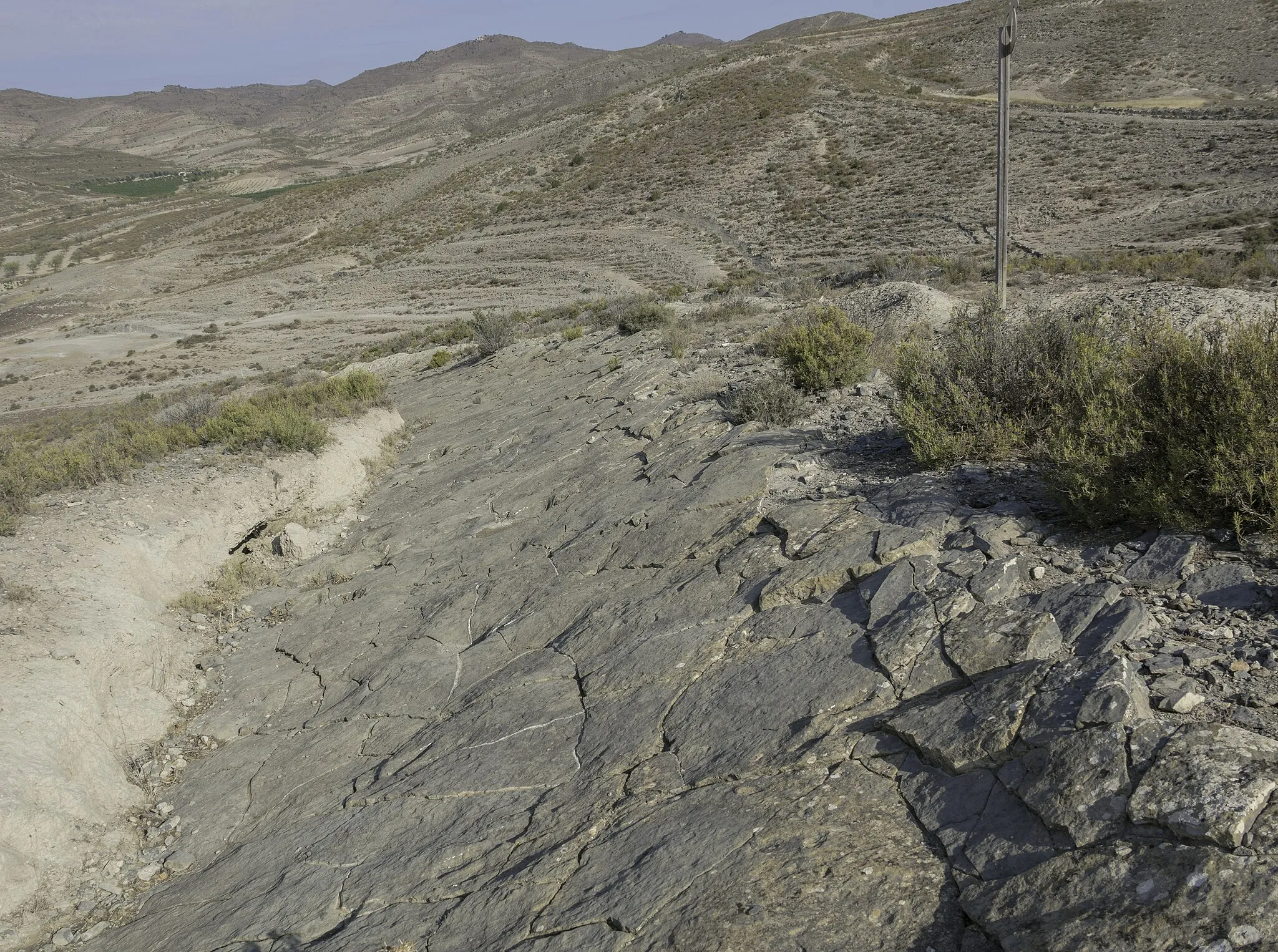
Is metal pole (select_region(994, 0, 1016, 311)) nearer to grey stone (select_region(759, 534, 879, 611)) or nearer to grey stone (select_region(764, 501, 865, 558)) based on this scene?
grey stone (select_region(764, 501, 865, 558))

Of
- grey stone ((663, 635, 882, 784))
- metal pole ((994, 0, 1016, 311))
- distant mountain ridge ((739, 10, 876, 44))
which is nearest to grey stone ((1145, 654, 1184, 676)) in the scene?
grey stone ((663, 635, 882, 784))

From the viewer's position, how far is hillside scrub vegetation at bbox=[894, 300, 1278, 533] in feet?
14.7

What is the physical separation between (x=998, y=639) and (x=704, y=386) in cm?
685

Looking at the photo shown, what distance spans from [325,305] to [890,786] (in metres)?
41.4

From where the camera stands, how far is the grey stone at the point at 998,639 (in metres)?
3.98

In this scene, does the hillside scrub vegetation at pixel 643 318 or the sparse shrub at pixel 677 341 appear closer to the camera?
the sparse shrub at pixel 677 341

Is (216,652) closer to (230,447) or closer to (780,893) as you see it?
(230,447)

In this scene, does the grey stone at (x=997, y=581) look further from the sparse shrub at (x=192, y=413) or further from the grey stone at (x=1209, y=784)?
the sparse shrub at (x=192, y=413)

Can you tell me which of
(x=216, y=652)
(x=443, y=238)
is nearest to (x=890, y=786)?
(x=216, y=652)

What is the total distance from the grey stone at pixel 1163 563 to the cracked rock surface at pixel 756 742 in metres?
0.02

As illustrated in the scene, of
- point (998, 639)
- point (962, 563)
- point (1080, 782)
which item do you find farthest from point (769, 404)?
point (1080, 782)

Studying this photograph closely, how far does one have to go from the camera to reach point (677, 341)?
1277 centimetres

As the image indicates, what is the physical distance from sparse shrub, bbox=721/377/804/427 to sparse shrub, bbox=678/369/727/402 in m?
1.02

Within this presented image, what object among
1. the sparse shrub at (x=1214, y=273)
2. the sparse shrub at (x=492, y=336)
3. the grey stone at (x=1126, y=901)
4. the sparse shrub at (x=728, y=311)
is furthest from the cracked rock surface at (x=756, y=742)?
the sparse shrub at (x=492, y=336)
